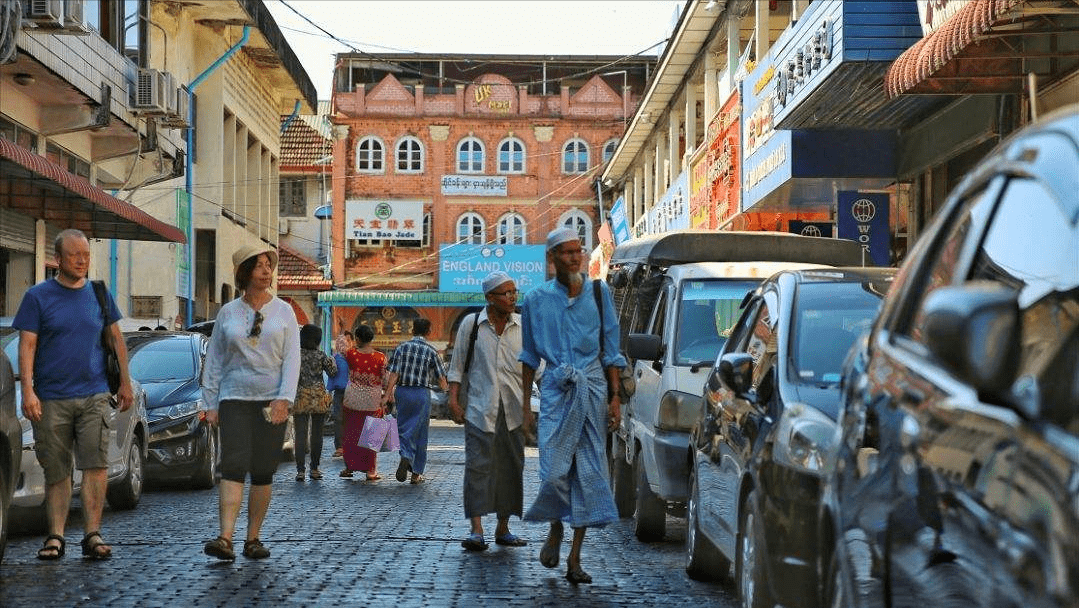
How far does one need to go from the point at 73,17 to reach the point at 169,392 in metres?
5.46

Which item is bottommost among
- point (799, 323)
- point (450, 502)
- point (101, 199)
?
point (450, 502)

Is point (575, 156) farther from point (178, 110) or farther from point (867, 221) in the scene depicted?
point (867, 221)

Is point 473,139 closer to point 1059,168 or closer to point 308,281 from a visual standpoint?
point 308,281

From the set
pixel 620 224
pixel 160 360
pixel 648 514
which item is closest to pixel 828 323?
pixel 648 514

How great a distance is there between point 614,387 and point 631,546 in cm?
223

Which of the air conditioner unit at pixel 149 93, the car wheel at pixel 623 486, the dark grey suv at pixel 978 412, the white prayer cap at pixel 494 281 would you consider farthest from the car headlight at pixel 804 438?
the air conditioner unit at pixel 149 93

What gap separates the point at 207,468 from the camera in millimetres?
15820

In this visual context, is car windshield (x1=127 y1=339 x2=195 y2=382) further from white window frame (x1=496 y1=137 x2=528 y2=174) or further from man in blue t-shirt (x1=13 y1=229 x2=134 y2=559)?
white window frame (x1=496 y1=137 x2=528 y2=174)

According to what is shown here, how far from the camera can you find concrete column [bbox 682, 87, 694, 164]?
108 feet

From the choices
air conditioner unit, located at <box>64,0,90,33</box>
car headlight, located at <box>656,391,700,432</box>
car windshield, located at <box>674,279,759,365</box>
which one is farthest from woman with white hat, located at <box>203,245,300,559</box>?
air conditioner unit, located at <box>64,0,90,33</box>

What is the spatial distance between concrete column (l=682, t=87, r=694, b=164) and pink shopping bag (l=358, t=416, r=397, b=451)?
1634 centimetres

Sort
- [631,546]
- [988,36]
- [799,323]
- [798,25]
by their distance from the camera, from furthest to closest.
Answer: [798,25] → [988,36] → [631,546] → [799,323]

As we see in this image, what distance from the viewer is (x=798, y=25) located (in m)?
19.1

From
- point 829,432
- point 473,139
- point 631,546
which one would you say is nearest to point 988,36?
point 631,546
